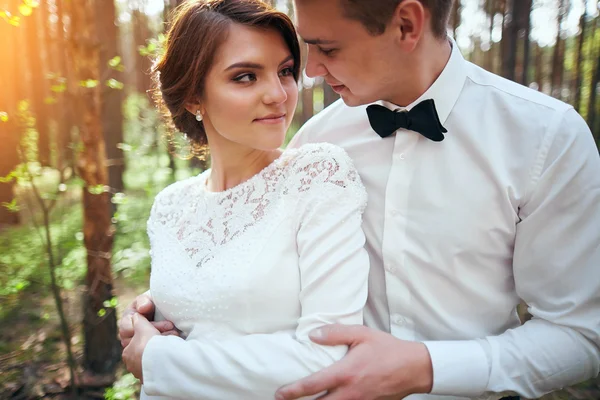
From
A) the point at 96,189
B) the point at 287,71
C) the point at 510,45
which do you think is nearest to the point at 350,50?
the point at 287,71

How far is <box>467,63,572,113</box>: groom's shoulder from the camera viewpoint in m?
1.71

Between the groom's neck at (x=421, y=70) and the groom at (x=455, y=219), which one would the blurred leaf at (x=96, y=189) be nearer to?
the groom at (x=455, y=219)

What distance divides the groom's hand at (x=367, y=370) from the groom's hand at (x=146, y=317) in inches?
25.7

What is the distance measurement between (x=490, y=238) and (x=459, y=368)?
18.1 inches

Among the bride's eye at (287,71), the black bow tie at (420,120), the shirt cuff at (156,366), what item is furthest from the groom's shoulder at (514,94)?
the shirt cuff at (156,366)

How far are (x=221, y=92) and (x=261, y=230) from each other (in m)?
0.58

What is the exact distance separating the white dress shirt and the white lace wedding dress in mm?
200

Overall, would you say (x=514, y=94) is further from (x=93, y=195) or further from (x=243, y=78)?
(x=93, y=195)

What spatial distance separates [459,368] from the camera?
5.22ft

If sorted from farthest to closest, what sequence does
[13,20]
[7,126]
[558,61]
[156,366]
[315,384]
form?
[558,61] → [7,126] → [13,20] → [156,366] → [315,384]

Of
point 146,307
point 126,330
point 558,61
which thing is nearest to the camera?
point 126,330

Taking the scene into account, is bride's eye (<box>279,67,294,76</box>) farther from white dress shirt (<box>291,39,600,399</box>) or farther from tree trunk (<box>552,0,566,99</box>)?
tree trunk (<box>552,0,566,99</box>)

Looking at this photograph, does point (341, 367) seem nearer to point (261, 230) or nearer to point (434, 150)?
point (261, 230)

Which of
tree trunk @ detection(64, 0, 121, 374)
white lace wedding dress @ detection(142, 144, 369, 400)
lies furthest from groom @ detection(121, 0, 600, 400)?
tree trunk @ detection(64, 0, 121, 374)
